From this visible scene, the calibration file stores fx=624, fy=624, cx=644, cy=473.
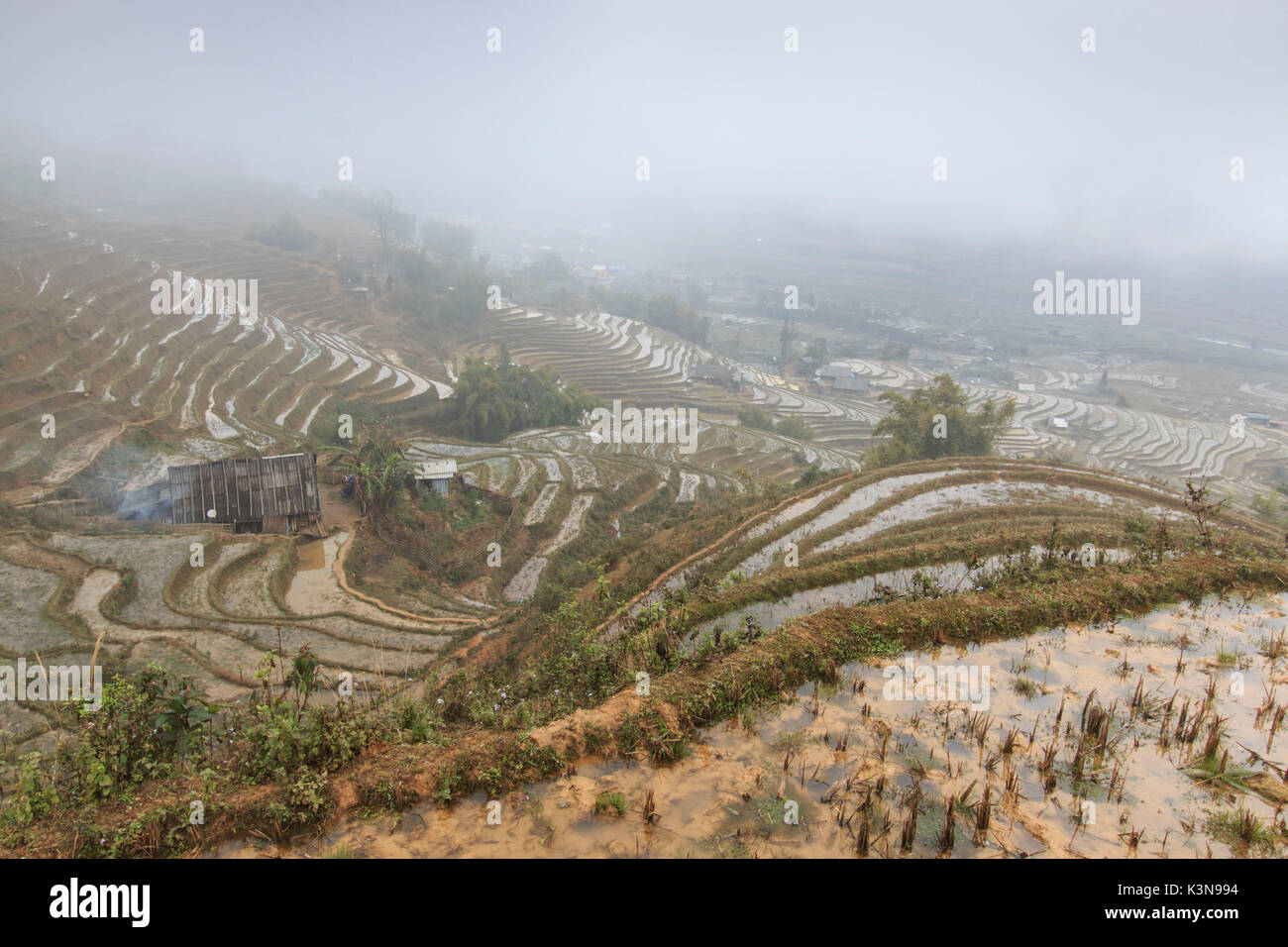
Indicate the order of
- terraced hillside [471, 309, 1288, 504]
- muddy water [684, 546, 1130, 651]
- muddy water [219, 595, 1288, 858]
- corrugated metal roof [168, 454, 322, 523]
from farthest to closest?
terraced hillside [471, 309, 1288, 504] < corrugated metal roof [168, 454, 322, 523] < muddy water [684, 546, 1130, 651] < muddy water [219, 595, 1288, 858]

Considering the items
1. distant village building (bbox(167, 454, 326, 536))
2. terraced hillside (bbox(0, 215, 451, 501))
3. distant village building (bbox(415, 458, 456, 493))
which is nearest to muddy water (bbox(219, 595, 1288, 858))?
distant village building (bbox(167, 454, 326, 536))

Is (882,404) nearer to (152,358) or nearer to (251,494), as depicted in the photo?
(251,494)

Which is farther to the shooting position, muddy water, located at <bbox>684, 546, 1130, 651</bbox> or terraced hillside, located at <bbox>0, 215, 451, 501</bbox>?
terraced hillside, located at <bbox>0, 215, 451, 501</bbox>

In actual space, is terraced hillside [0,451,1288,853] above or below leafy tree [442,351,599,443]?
below

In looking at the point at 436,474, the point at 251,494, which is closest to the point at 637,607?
the point at 251,494

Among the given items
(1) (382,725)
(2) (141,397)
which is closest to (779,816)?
(1) (382,725)

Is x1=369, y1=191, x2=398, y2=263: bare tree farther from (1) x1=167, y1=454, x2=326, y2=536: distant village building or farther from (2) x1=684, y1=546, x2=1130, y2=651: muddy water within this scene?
(2) x1=684, y1=546, x2=1130, y2=651: muddy water
